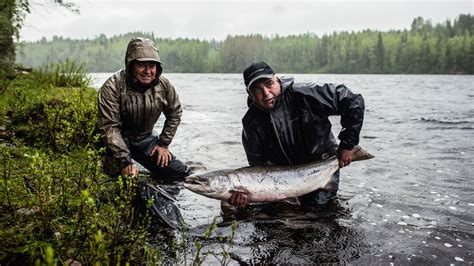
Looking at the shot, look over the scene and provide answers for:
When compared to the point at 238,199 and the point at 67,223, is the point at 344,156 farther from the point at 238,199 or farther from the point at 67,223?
the point at 67,223

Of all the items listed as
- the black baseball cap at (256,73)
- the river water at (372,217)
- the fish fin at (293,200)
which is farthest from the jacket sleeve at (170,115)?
the fish fin at (293,200)

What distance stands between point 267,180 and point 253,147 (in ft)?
2.09

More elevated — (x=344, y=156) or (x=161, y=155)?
(x=344, y=156)

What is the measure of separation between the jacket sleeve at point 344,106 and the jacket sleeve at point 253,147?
0.88 m

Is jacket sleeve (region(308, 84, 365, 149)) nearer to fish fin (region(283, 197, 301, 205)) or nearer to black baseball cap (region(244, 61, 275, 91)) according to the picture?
black baseball cap (region(244, 61, 275, 91))

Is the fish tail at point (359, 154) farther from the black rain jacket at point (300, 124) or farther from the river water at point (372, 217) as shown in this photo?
the river water at point (372, 217)

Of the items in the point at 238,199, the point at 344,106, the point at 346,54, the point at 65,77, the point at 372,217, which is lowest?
the point at 372,217

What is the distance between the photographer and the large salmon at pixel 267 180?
15.2 ft

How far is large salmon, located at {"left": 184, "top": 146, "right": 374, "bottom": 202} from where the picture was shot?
4.63 m

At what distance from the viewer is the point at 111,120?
512 cm

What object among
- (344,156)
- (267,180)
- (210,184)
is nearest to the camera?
(210,184)

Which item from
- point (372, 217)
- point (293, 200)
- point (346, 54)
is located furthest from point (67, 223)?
point (346, 54)

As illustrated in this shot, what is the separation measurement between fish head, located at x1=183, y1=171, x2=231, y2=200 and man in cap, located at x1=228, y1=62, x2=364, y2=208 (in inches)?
7.1

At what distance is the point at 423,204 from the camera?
562 cm
